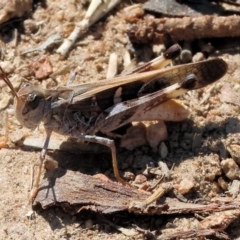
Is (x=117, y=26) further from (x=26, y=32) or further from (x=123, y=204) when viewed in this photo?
(x=123, y=204)

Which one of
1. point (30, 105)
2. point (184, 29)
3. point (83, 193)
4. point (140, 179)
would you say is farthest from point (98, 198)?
point (184, 29)

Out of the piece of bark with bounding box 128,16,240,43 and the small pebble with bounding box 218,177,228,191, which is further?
the piece of bark with bounding box 128,16,240,43

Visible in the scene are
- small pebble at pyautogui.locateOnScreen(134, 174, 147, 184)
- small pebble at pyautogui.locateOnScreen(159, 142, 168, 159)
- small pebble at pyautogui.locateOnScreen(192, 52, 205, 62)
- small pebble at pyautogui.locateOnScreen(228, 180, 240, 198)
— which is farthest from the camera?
small pebble at pyautogui.locateOnScreen(192, 52, 205, 62)

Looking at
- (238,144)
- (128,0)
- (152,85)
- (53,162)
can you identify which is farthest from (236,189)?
(128,0)

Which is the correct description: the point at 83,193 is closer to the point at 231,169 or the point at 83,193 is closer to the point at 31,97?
the point at 31,97

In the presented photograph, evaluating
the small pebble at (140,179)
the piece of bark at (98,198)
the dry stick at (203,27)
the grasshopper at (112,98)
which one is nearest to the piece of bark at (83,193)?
the piece of bark at (98,198)

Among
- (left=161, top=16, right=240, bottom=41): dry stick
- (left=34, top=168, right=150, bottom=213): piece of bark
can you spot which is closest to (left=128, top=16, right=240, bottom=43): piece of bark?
(left=161, top=16, right=240, bottom=41): dry stick

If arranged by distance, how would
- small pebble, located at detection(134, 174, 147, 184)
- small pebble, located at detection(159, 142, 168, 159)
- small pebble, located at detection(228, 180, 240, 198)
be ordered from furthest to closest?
1. small pebble, located at detection(159, 142, 168, 159)
2. small pebble, located at detection(134, 174, 147, 184)
3. small pebble, located at detection(228, 180, 240, 198)

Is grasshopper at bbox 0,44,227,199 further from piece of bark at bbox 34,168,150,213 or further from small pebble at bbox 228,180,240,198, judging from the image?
small pebble at bbox 228,180,240,198
